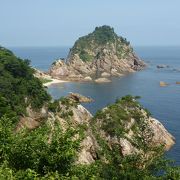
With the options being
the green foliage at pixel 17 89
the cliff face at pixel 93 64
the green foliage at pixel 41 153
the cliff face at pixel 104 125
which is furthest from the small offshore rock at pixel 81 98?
the green foliage at pixel 41 153

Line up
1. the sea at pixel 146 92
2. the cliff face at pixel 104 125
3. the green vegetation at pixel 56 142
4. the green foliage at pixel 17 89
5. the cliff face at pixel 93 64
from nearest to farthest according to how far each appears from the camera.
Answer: the green vegetation at pixel 56 142 < the cliff face at pixel 104 125 < the green foliage at pixel 17 89 < the sea at pixel 146 92 < the cliff face at pixel 93 64

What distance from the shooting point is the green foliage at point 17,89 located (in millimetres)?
60438

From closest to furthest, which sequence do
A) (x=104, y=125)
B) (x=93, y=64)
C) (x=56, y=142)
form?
(x=56, y=142) → (x=104, y=125) → (x=93, y=64)

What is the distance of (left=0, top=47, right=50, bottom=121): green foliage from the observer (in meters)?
60.4

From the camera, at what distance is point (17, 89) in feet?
213

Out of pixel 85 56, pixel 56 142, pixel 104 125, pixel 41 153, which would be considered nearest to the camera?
pixel 41 153

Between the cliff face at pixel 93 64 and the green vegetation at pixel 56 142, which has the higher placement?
the green vegetation at pixel 56 142

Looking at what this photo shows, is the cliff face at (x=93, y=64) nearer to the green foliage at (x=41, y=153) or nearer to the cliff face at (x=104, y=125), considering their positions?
the cliff face at (x=104, y=125)

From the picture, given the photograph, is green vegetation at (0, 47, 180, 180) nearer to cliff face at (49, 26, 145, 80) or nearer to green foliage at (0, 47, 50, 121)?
green foliage at (0, 47, 50, 121)

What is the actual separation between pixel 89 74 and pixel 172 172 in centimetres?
14116

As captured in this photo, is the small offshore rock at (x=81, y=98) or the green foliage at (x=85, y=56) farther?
the green foliage at (x=85, y=56)

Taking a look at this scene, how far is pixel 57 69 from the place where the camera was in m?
166

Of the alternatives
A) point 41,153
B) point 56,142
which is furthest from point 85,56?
point 41,153

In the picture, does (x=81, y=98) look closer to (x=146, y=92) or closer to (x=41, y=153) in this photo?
(x=146, y=92)
